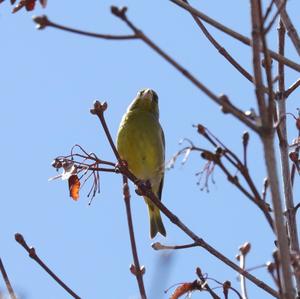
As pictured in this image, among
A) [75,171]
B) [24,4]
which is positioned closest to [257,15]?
[24,4]

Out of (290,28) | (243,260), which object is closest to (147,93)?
(290,28)

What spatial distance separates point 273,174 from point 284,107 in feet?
4.57

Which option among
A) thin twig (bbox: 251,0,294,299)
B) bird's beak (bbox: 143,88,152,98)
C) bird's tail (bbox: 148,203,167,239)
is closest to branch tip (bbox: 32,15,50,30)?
thin twig (bbox: 251,0,294,299)

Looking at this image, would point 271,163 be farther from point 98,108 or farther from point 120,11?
point 98,108

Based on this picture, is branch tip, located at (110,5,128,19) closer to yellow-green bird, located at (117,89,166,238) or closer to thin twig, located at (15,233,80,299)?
thin twig, located at (15,233,80,299)

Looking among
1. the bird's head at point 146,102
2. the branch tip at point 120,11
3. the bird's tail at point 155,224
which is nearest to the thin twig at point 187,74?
the branch tip at point 120,11

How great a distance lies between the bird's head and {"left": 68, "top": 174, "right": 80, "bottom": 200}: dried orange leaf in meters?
2.98

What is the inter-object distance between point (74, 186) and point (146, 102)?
309 centimetres

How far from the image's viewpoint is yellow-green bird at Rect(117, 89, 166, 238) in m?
5.77

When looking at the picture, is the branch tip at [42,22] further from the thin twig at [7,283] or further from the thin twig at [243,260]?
the thin twig at [243,260]

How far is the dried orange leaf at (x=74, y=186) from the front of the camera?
3.39 metres

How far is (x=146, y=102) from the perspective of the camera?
6.45 m

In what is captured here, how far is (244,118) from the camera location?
187cm

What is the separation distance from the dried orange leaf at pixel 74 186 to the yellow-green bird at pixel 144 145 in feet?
6.92
